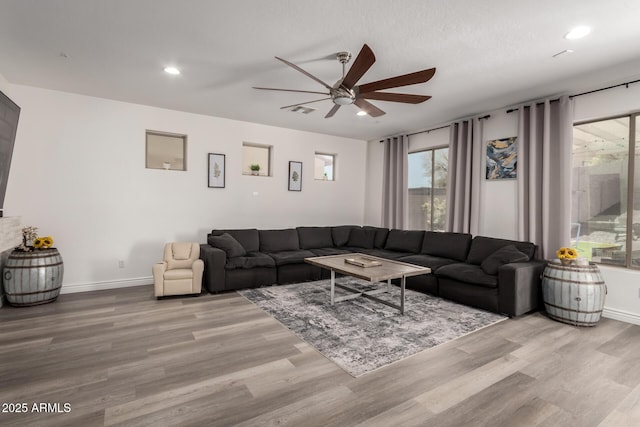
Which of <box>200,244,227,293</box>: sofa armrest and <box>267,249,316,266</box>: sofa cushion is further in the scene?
<box>267,249,316,266</box>: sofa cushion

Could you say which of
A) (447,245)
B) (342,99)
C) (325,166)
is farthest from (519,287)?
(325,166)

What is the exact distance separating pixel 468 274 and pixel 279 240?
3.16 m

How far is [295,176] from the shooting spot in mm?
6348

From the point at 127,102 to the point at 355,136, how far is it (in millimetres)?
4319

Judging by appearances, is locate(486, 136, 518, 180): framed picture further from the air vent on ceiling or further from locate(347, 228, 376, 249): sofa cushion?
the air vent on ceiling

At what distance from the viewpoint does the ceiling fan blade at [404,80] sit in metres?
2.53

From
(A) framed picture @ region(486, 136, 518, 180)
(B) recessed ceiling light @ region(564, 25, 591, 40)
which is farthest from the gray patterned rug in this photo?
(B) recessed ceiling light @ region(564, 25, 591, 40)

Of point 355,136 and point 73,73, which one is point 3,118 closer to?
point 73,73

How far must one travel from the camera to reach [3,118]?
3.25 meters

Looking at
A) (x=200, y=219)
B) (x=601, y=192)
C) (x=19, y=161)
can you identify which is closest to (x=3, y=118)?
(x=19, y=161)

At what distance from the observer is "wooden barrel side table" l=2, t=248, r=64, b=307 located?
12.2ft

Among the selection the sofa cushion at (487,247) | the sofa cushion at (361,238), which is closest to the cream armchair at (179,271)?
the sofa cushion at (361,238)

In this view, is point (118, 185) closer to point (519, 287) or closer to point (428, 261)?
point (428, 261)

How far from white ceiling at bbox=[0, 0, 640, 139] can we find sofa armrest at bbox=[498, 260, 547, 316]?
2.23 metres
